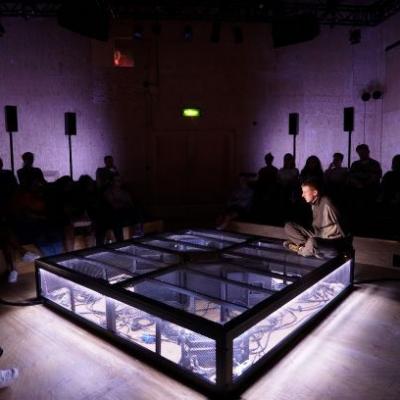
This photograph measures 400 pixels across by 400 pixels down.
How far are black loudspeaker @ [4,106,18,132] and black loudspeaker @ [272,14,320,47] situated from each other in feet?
14.6

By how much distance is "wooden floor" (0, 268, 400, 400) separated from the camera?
216 centimetres

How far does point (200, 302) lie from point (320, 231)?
129 cm

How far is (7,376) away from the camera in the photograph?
7.22ft

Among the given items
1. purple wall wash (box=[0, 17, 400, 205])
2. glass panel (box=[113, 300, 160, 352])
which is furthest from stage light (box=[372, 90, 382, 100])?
glass panel (box=[113, 300, 160, 352])

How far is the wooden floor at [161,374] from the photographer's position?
216 centimetres

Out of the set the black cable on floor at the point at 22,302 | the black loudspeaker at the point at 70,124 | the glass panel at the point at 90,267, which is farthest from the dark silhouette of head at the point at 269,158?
the black cable on floor at the point at 22,302

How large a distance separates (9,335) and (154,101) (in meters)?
5.53

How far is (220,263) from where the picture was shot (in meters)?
3.63

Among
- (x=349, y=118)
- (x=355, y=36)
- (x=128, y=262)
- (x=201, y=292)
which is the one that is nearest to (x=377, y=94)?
(x=349, y=118)

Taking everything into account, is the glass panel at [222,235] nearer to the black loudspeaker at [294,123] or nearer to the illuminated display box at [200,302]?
the illuminated display box at [200,302]

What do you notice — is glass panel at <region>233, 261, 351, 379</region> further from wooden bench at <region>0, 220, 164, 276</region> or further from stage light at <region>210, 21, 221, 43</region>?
stage light at <region>210, 21, 221, 43</region>

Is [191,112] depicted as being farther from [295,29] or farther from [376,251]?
[376,251]

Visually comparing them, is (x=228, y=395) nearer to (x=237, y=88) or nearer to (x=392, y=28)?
(x=237, y=88)

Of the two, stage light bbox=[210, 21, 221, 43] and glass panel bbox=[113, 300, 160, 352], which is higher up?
stage light bbox=[210, 21, 221, 43]
